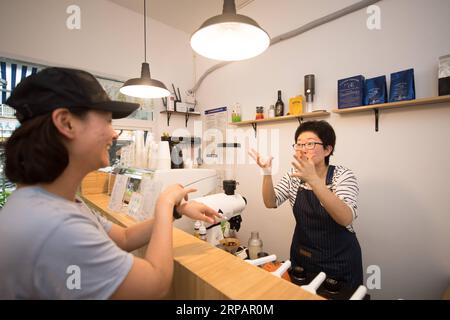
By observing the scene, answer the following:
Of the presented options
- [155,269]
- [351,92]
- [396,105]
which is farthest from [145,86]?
[396,105]

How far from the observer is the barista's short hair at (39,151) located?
633mm

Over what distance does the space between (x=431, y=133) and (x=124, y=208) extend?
7.70ft

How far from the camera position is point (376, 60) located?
6.34 feet

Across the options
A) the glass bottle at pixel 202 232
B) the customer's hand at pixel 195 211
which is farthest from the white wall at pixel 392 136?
the customer's hand at pixel 195 211

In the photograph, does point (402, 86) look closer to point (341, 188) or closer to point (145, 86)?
point (341, 188)

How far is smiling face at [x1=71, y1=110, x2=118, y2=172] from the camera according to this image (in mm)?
673

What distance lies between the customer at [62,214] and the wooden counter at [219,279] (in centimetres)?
12

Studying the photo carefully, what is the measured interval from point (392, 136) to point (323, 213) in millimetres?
998

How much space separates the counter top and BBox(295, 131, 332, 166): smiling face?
0.99 m

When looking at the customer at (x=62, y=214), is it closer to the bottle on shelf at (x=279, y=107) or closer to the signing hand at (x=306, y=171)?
the signing hand at (x=306, y=171)

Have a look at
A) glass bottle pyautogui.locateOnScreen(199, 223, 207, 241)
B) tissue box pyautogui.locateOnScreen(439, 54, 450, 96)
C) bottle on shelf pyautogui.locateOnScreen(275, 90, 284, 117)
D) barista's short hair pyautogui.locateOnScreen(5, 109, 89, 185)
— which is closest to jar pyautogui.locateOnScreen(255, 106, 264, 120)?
bottle on shelf pyautogui.locateOnScreen(275, 90, 284, 117)

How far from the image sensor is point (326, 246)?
1480 mm
